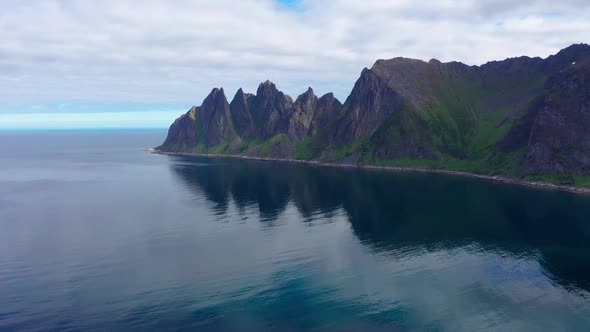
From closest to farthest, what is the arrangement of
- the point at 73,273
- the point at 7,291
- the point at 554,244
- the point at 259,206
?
the point at 7,291, the point at 73,273, the point at 554,244, the point at 259,206

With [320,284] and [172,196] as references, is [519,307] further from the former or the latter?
[172,196]

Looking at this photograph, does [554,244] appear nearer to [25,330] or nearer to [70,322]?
[70,322]

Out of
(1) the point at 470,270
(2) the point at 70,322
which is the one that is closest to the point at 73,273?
(2) the point at 70,322

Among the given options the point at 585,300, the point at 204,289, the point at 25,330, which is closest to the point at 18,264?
the point at 25,330

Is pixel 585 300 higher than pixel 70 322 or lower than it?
lower

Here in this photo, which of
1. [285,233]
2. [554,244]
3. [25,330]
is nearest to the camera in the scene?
[25,330]

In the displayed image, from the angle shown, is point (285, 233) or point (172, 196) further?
point (172, 196)
